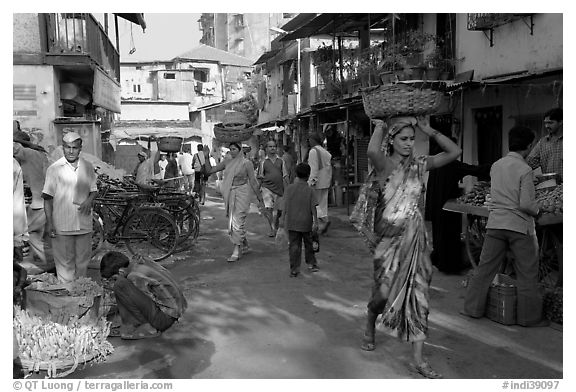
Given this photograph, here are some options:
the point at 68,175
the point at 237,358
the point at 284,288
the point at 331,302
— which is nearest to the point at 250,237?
the point at 284,288

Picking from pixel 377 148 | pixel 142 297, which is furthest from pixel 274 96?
pixel 377 148

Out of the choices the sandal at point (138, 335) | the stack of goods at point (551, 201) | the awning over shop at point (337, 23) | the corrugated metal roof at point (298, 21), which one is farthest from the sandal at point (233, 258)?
the corrugated metal roof at point (298, 21)

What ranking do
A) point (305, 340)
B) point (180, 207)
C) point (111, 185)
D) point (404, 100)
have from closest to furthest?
point (404, 100) < point (305, 340) < point (180, 207) < point (111, 185)

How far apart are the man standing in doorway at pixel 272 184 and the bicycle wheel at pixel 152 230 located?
6.95ft

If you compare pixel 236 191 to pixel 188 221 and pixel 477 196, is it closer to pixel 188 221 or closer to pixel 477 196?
pixel 188 221

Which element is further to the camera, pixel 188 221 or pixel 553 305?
pixel 188 221

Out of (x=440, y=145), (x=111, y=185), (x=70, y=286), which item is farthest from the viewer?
(x=111, y=185)

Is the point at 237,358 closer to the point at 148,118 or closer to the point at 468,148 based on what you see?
the point at 468,148

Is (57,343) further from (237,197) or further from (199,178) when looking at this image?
(199,178)

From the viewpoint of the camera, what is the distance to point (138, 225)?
9.54 m

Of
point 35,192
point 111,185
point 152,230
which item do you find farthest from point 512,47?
point 35,192

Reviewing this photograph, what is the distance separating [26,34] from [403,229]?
10.2 metres

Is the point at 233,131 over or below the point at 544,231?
over

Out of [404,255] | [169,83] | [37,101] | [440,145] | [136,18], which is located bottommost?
[404,255]
